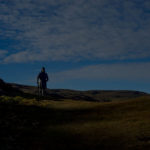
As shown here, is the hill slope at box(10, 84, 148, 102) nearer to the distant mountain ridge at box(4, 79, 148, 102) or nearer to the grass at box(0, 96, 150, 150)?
the distant mountain ridge at box(4, 79, 148, 102)

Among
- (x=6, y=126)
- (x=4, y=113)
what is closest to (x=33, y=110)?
(x=4, y=113)

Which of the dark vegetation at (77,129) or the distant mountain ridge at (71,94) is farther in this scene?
the distant mountain ridge at (71,94)

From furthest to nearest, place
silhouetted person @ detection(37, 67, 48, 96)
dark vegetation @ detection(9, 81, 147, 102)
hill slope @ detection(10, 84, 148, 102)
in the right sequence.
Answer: hill slope @ detection(10, 84, 148, 102) < dark vegetation @ detection(9, 81, 147, 102) < silhouetted person @ detection(37, 67, 48, 96)

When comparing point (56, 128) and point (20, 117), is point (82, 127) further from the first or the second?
point (20, 117)

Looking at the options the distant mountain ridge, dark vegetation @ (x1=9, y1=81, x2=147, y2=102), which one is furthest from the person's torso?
dark vegetation @ (x1=9, y1=81, x2=147, y2=102)

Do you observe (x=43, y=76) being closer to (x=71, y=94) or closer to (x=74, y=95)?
(x=74, y=95)

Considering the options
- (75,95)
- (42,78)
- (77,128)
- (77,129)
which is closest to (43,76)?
(42,78)

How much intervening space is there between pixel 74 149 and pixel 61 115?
21.6 feet

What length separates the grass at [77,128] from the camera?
982cm

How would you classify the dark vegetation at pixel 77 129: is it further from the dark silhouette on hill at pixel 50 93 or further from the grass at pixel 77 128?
the dark silhouette on hill at pixel 50 93

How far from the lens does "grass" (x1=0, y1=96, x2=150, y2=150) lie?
982cm

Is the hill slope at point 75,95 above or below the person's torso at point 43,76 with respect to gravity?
below

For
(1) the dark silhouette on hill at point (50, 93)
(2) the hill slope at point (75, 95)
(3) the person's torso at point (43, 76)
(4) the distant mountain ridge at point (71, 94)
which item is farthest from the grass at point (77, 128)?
(2) the hill slope at point (75, 95)

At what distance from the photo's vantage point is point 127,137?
1038 centimetres
